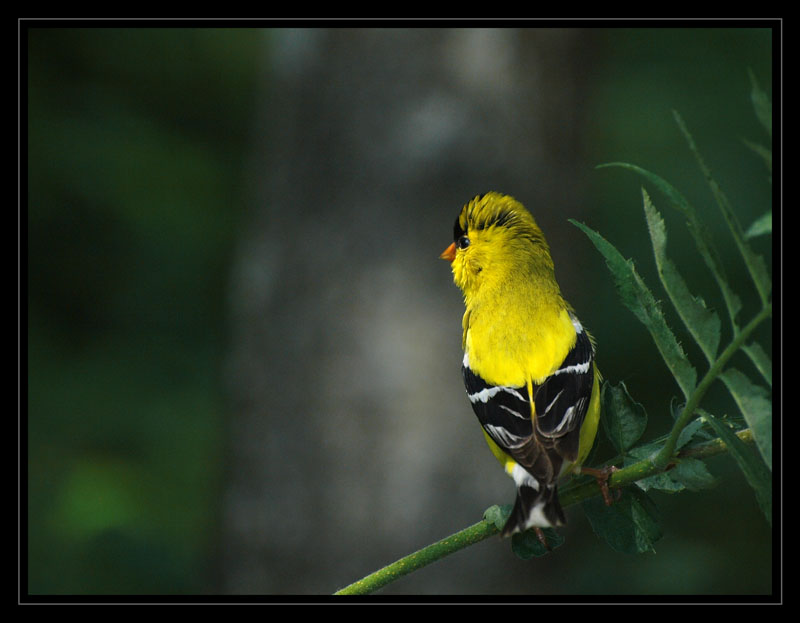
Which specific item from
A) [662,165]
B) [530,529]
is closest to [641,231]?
[662,165]

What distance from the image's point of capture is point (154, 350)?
14.6 feet

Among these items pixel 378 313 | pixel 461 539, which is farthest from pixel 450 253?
pixel 378 313

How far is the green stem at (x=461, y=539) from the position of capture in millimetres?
733

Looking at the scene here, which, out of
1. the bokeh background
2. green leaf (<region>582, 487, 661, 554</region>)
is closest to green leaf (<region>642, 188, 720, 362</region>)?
green leaf (<region>582, 487, 661, 554</region>)

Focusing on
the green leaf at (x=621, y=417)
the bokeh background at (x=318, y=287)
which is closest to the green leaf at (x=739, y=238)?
the green leaf at (x=621, y=417)

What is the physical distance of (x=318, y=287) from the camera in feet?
10.9

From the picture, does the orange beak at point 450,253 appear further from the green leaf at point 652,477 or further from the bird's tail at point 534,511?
the green leaf at point 652,477

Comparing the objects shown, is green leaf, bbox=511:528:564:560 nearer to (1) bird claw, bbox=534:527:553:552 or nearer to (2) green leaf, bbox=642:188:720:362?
(1) bird claw, bbox=534:527:553:552

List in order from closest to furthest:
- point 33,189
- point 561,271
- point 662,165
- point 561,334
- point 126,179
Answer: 1. point 561,334
2. point 561,271
3. point 33,189
4. point 126,179
5. point 662,165

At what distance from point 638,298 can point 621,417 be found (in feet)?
0.67

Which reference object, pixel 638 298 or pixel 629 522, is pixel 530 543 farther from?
pixel 638 298

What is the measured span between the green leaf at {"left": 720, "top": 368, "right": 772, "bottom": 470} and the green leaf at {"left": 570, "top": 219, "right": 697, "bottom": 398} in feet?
0.12

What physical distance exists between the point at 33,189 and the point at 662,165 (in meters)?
3.35

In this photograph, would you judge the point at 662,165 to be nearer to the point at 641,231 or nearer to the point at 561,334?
the point at 641,231
